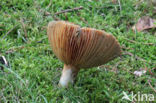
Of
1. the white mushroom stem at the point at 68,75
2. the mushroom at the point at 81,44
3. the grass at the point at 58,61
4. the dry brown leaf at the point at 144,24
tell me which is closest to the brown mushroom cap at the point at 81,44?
the mushroom at the point at 81,44

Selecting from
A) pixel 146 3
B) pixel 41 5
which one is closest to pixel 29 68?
pixel 41 5

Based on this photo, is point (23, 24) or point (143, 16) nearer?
point (23, 24)

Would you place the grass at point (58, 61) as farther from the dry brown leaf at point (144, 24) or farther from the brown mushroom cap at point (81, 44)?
the brown mushroom cap at point (81, 44)

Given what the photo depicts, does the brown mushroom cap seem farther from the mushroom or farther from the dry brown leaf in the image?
the dry brown leaf

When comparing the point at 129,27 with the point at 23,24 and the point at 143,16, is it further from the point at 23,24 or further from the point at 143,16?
the point at 23,24

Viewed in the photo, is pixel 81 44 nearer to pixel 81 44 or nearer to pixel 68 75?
pixel 81 44
